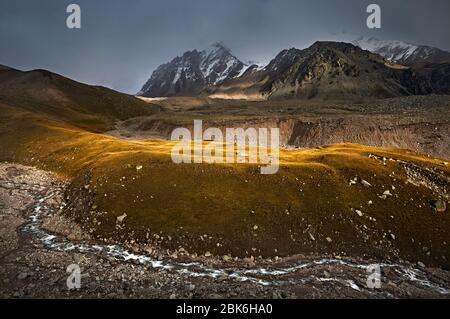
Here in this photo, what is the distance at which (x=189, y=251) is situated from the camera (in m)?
33.0

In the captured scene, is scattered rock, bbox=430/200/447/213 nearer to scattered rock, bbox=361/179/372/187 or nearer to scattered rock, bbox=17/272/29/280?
scattered rock, bbox=361/179/372/187

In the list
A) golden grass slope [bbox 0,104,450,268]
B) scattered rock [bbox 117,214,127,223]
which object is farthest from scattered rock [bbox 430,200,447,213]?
scattered rock [bbox 117,214,127,223]

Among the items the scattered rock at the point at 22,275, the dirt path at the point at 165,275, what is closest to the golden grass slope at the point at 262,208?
the dirt path at the point at 165,275

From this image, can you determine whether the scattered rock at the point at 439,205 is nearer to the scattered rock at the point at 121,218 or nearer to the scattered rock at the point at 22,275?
the scattered rock at the point at 121,218

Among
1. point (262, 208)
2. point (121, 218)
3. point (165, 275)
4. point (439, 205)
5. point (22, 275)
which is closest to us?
A: point (22, 275)

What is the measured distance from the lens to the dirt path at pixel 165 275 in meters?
26.1

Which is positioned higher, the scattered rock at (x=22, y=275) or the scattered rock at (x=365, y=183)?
the scattered rock at (x=365, y=183)

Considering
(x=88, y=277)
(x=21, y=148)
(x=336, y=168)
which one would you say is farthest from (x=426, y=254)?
(x=21, y=148)

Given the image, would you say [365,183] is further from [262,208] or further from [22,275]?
[22,275]

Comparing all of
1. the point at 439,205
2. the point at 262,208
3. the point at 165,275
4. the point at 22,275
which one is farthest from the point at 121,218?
the point at 439,205

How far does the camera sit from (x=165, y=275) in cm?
2848

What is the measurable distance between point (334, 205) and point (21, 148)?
67066 millimetres

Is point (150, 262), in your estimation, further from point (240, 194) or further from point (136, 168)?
point (136, 168)

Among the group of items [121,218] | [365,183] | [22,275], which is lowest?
[22,275]
